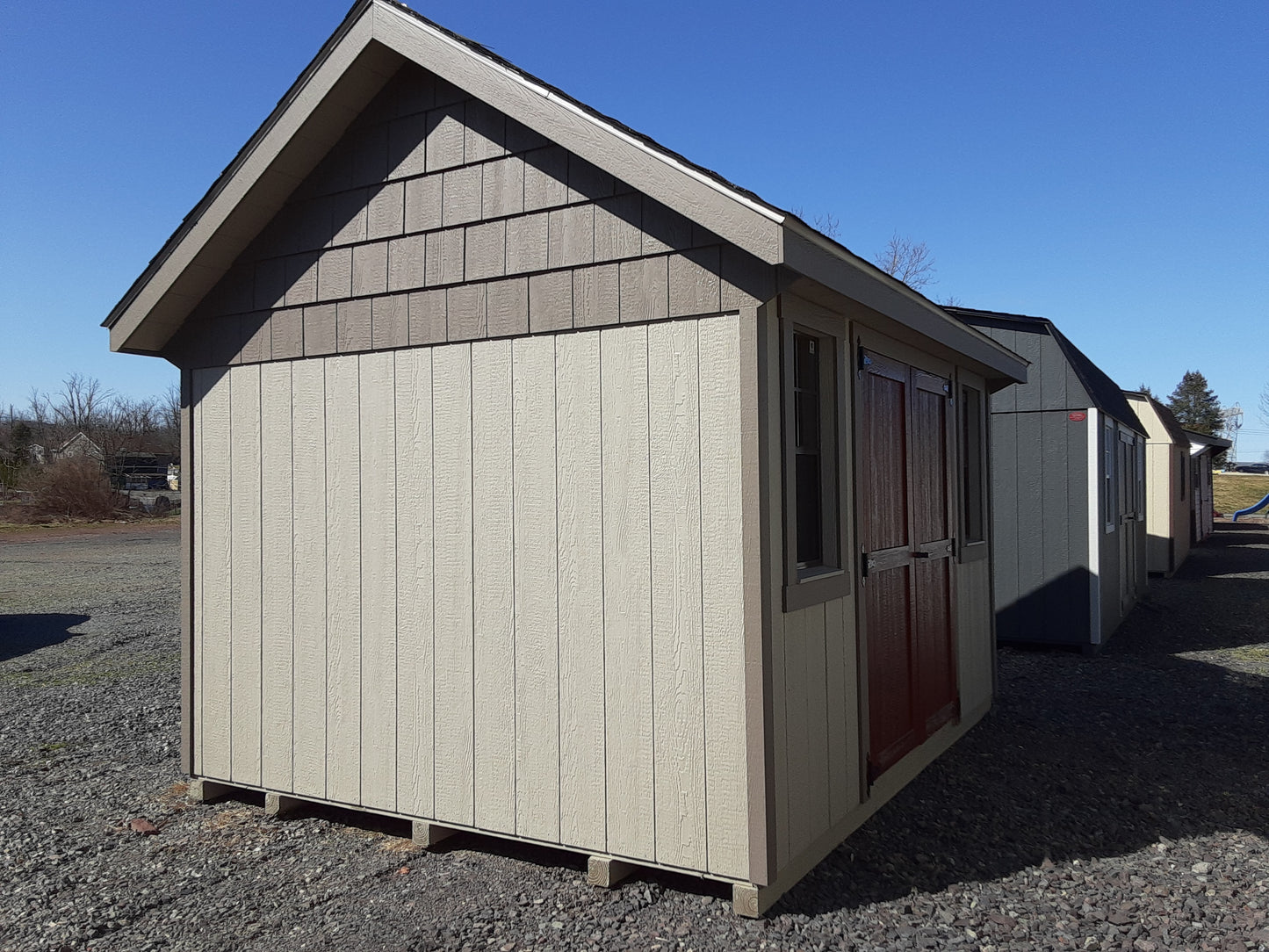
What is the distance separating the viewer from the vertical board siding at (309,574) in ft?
15.3

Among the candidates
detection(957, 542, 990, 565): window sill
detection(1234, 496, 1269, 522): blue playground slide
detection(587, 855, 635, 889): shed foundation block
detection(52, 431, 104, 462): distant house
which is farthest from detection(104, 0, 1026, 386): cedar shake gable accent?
detection(52, 431, 104, 462): distant house

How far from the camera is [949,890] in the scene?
3.88 m

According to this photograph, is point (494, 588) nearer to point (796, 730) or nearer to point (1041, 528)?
point (796, 730)

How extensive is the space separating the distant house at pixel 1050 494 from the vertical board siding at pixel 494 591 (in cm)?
624

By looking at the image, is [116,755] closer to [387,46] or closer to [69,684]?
[69,684]

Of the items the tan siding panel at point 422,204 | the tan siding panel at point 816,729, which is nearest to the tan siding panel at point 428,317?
the tan siding panel at point 422,204

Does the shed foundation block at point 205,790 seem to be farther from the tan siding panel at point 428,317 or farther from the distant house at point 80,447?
the distant house at point 80,447

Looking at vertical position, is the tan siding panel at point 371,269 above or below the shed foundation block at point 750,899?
above

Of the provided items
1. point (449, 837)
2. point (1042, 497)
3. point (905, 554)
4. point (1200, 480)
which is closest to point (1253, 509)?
point (1200, 480)

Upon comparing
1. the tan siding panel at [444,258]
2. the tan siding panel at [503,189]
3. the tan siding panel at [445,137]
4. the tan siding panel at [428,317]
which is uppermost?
the tan siding panel at [445,137]

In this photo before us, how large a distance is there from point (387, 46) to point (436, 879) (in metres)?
3.53

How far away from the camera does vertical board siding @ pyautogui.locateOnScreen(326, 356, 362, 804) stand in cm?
455

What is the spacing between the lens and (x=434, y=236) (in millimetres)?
4371

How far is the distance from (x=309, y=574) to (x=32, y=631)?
797 centimetres
